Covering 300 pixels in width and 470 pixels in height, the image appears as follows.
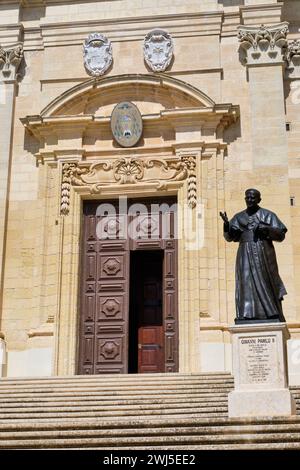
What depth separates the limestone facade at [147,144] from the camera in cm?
1489

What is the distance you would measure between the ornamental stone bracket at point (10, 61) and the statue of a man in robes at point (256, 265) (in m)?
8.04

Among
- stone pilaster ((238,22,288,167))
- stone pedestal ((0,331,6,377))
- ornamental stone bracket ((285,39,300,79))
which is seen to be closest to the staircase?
stone pedestal ((0,331,6,377))

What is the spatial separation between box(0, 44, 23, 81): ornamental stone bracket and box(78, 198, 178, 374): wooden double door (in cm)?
345

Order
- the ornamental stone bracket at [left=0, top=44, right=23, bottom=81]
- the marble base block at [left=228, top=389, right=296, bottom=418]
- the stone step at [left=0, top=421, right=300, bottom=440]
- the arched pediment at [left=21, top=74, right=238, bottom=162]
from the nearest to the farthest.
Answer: the stone step at [left=0, top=421, right=300, bottom=440]
the marble base block at [left=228, top=389, right=296, bottom=418]
the arched pediment at [left=21, top=74, right=238, bottom=162]
the ornamental stone bracket at [left=0, top=44, right=23, bottom=81]

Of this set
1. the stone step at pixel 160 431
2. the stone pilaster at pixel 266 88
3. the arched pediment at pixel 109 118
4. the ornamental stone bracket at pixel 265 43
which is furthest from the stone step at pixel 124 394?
the ornamental stone bracket at pixel 265 43

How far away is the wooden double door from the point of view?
49.4ft

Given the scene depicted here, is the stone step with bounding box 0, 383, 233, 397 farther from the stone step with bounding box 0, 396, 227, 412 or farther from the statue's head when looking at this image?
the statue's head

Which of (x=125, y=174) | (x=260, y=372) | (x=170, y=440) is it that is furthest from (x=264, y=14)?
(x=170, y=440)

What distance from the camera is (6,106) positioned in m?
16.6

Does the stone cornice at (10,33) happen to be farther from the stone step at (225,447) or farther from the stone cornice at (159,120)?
the stone step at (225,447)

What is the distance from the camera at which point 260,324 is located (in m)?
9.95

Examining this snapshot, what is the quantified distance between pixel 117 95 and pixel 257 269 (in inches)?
281

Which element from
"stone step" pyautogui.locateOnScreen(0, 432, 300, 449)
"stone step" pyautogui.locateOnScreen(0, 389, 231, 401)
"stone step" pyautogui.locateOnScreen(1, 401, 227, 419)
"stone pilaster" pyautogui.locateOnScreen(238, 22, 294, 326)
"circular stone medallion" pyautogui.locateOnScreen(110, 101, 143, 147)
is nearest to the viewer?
"stone step" pyautogui.locateOnScreen(0, 432, 300, 449)

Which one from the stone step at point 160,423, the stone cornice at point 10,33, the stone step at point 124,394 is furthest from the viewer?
the stone cornice at point 10,33
